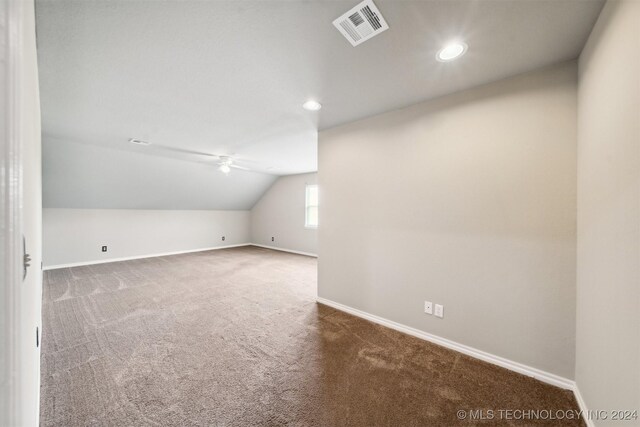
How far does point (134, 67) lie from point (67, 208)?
17.0 ft

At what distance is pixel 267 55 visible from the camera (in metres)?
1.75

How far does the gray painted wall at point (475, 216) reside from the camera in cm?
184

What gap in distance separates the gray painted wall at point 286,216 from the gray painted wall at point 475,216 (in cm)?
387

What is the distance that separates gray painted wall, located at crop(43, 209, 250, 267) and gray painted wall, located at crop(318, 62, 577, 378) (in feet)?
18.7

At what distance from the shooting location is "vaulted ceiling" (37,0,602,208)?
4.53 feet

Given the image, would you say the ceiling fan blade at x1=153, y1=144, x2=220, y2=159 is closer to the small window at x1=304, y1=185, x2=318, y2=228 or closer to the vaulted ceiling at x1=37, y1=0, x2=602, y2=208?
the vaulted ceiling at x1=37, y1=0, x2=602, y2=208

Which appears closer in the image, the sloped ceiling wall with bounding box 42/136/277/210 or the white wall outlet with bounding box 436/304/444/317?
the white wall outlet with bounding box 436/304/444/317

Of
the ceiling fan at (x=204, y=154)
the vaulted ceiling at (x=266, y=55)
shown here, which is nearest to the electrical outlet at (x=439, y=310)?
the vaulted ceiling at (x=266, y=55)

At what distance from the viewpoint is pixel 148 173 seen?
5.05 metres

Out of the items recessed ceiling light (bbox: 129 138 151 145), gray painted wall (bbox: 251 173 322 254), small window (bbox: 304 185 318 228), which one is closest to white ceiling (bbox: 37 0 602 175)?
recessed ceiling light (bbox: 129 138 151 145)

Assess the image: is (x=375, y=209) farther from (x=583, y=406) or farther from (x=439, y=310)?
(x=583, y=406)

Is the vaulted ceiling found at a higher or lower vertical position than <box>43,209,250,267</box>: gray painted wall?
higher

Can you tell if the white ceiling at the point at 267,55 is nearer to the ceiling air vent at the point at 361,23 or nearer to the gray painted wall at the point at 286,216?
the ceiling air vent at the point at 361,23

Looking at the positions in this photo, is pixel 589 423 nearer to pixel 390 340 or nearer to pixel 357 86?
pixel 390 340
